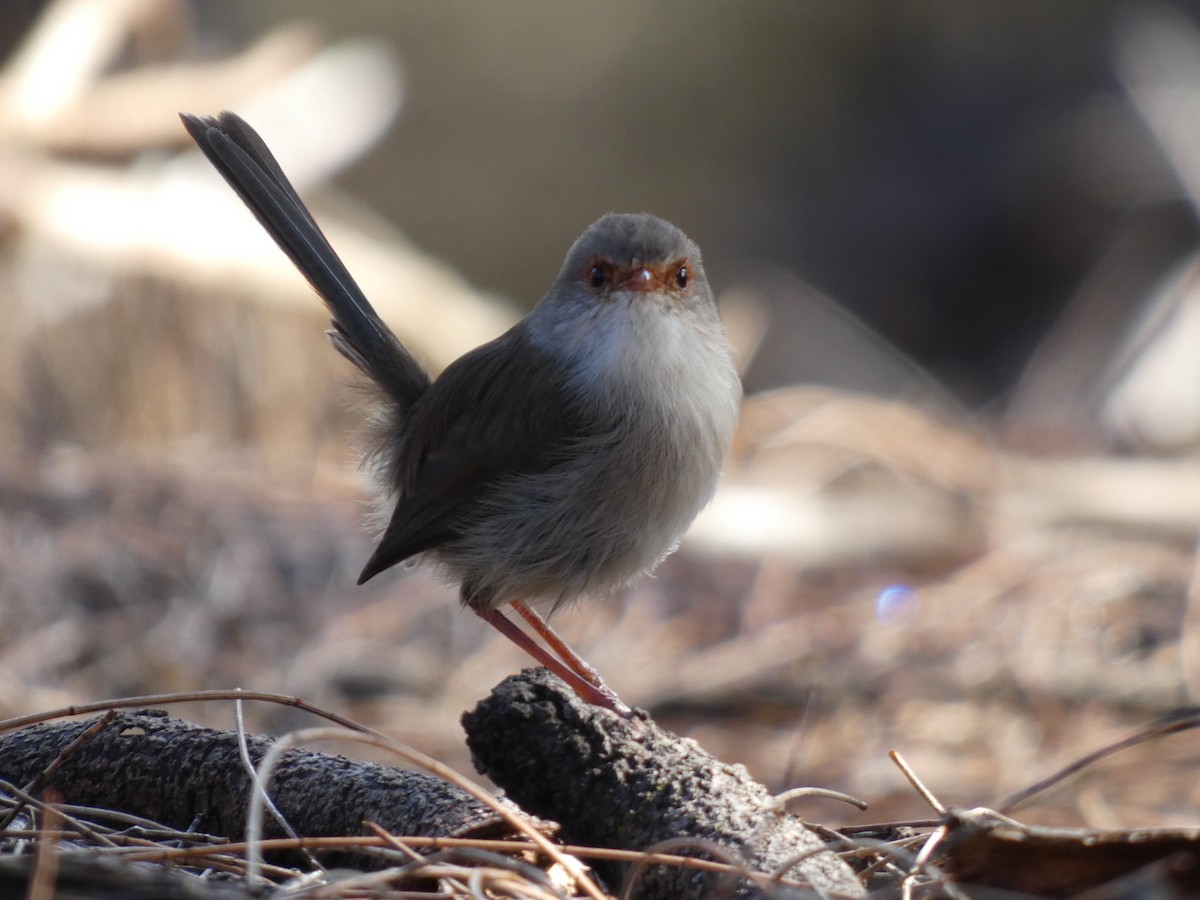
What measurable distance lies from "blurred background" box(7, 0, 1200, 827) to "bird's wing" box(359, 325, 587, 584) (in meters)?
0.68

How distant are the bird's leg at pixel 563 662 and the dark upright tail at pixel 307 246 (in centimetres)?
84

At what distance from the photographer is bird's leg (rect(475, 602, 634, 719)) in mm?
3605

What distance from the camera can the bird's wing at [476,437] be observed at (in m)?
3.77

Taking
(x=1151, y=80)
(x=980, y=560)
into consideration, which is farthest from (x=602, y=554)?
(x=1151, y=80)

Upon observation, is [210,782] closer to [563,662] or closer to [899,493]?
[563,662]

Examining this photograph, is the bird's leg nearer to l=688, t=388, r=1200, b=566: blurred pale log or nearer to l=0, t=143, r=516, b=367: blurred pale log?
l=688, t=388, r=1200, b=566: blurred pale log

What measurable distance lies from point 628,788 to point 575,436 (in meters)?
1.43

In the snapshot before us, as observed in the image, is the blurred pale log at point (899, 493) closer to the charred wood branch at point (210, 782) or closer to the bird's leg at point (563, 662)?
the bird's leg at point (563, 662)

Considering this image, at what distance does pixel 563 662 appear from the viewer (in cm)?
398

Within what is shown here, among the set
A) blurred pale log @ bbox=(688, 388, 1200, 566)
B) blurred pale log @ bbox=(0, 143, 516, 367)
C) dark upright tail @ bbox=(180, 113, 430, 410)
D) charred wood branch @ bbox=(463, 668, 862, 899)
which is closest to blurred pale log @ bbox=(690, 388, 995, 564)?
blurred pale log @ bbox=(688, 388, 1200, 566)

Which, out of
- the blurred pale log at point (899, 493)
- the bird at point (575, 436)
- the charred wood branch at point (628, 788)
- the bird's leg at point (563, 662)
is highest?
the blurred pale log at point (899, 493)

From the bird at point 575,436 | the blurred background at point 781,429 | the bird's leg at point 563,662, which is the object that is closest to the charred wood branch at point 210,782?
the bird's leg at point 563,662

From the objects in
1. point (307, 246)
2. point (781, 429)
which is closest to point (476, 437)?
point (307, 246)

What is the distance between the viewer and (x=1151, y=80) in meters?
10.3
